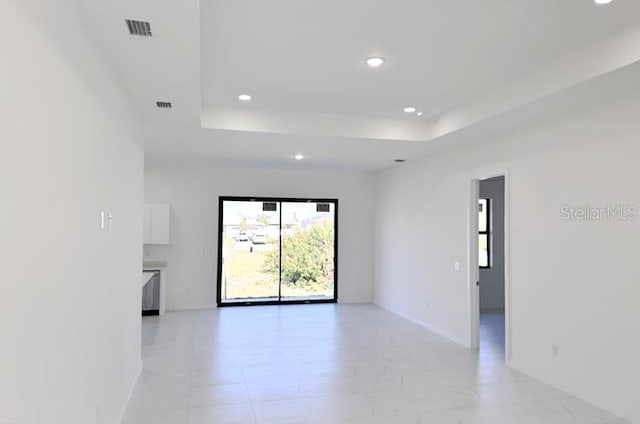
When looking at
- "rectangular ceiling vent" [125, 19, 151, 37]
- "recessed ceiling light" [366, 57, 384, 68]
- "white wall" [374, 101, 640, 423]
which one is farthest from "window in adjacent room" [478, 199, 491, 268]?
"rectangular ceiling vent" [125, 19, 151, 37]

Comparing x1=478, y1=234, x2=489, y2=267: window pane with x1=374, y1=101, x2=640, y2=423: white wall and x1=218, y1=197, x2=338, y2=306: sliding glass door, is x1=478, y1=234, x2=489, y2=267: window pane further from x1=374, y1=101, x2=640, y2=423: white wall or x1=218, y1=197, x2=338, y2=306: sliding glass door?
x1=218, y1=197, x2=338, y2=306: sliding glass door

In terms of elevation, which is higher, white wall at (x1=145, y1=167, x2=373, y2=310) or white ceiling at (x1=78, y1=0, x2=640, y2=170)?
white ceiling at (x1=78, y1=0, x2=640, y2=170)

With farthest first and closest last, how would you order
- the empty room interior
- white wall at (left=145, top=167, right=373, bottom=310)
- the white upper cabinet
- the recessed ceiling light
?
white wall at (left=145, top=167, right=373, bottom=310) → the white upper cabinet → the recessed ceiling light → the empty room interior

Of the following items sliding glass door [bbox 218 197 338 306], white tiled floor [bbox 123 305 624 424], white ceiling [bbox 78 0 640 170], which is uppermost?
white ceiling [bbox 78 0 640 170]

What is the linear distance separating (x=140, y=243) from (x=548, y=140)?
435 centimetres

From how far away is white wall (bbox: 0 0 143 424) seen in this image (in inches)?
58.2

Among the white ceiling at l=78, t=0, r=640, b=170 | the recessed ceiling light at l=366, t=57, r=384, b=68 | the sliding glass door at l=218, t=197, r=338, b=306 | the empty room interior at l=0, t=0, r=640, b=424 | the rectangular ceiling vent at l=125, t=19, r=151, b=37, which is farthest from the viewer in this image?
the sliding glass door at l=218, t=197, r=338, b=306

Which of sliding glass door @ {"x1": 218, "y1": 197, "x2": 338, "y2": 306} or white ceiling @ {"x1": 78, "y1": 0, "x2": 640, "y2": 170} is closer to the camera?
white ceiling @ {"x1": 78, "y1": 0, "x2": 640, "y2": 170}

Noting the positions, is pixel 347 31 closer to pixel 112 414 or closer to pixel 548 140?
pixel 548 140

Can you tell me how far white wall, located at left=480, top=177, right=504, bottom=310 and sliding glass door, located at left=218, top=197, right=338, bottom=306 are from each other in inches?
114

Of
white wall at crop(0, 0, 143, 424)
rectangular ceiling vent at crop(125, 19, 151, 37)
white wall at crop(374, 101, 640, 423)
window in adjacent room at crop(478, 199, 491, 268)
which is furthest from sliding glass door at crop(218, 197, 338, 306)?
rectangular ceiling vent at crop(125, 19, 151, 37)

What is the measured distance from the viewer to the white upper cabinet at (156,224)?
800cm

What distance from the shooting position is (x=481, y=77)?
411 centimetres

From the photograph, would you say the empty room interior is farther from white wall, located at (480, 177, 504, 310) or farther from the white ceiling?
white wall, located at (480, 177, 504, 310)
